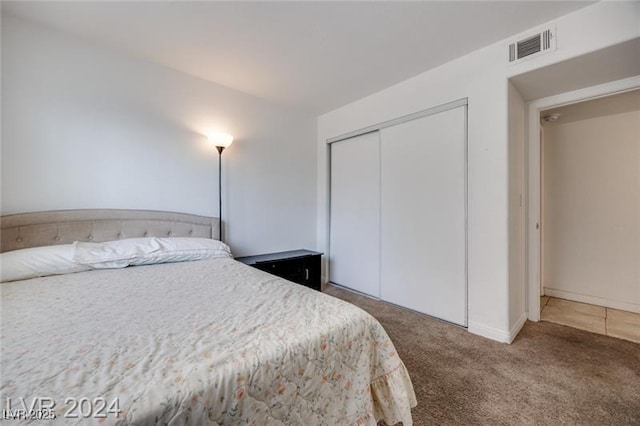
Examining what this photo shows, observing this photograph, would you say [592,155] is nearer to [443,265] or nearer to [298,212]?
[443,265]

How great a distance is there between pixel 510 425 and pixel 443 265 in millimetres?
1335

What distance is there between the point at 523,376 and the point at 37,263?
3.23 metres

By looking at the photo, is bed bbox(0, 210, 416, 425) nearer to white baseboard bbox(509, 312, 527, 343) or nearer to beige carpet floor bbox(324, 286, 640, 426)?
beige carpet floor bbox(324, 286, 640, 426)

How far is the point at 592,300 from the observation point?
9.53ft

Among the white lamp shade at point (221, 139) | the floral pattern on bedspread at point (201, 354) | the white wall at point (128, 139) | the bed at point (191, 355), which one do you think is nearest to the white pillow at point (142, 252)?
the bed at point (191, 355)

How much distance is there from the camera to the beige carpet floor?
4.47 feet

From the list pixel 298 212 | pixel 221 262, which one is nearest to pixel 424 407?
pixel 221 262

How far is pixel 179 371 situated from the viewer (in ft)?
2.36

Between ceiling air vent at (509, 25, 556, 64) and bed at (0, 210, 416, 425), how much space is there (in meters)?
2.33

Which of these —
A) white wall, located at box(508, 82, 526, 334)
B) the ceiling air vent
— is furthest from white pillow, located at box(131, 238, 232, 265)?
the ceiling air vent

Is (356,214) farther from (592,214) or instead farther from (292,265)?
(592,214)

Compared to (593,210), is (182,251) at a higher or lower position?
lower

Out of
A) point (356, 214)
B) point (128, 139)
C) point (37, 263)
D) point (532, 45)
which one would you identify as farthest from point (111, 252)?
point (532, 45)

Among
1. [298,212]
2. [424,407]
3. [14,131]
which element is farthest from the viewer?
[298,212]
